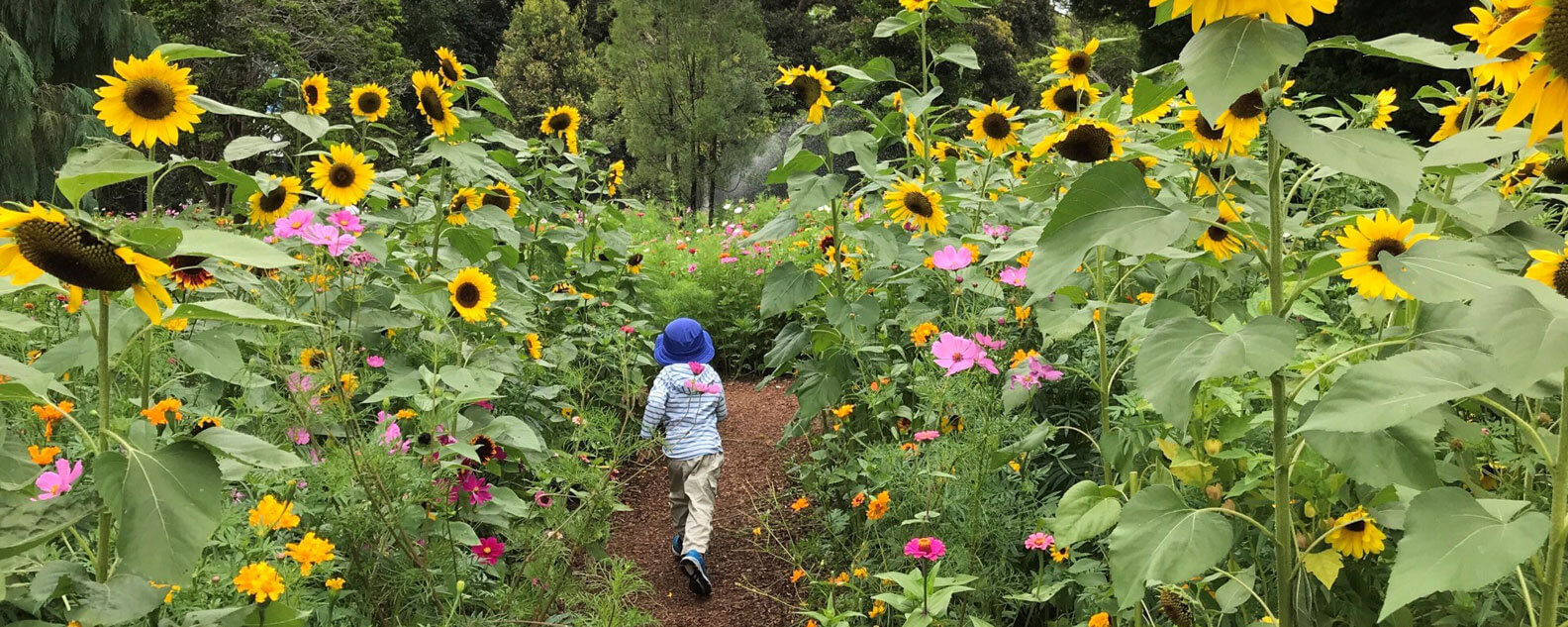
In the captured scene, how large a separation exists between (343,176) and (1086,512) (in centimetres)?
249

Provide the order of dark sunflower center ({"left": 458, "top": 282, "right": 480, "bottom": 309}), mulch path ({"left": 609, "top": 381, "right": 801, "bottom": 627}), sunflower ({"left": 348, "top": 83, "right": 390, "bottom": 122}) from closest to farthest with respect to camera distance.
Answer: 1. dark sunflower center ({"left": 458, "top": 282, "right": 480, "bottom": 309})
2. sunflower ({"left": 348, "top": 83, "right": 390, "bottom": 122})
3. mulch path ({"left": 609, "top": 381, "right": 801, "bottom": 627})

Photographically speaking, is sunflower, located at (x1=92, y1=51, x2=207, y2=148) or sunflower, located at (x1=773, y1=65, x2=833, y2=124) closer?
sunflower, located at (x1=92, y1=51, x2=207, y2=148)

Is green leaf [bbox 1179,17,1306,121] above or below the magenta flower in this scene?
above

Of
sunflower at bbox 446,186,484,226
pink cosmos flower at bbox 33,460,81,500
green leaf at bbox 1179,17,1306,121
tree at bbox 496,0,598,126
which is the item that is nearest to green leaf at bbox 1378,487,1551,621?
green leaf at bbox 1179,17,1306,121

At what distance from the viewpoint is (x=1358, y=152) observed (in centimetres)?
88

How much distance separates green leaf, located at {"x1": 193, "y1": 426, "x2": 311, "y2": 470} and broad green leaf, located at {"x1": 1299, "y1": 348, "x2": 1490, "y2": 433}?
1.11 metres

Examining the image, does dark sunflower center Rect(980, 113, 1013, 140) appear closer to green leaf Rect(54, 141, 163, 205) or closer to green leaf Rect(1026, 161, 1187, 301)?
green leaf Rect(1026, 161, 1187, 301)

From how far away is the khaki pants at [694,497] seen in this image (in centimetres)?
354

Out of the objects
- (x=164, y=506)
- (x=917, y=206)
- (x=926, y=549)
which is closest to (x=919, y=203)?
(x=917, y=206)

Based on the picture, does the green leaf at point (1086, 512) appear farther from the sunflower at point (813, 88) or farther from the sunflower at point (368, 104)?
the sunflower at point (368, 104)

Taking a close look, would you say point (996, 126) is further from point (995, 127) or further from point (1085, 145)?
point (1085, 145)

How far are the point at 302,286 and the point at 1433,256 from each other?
2.68m

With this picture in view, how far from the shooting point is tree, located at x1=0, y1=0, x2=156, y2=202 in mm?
8398

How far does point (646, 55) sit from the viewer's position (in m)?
10.9
